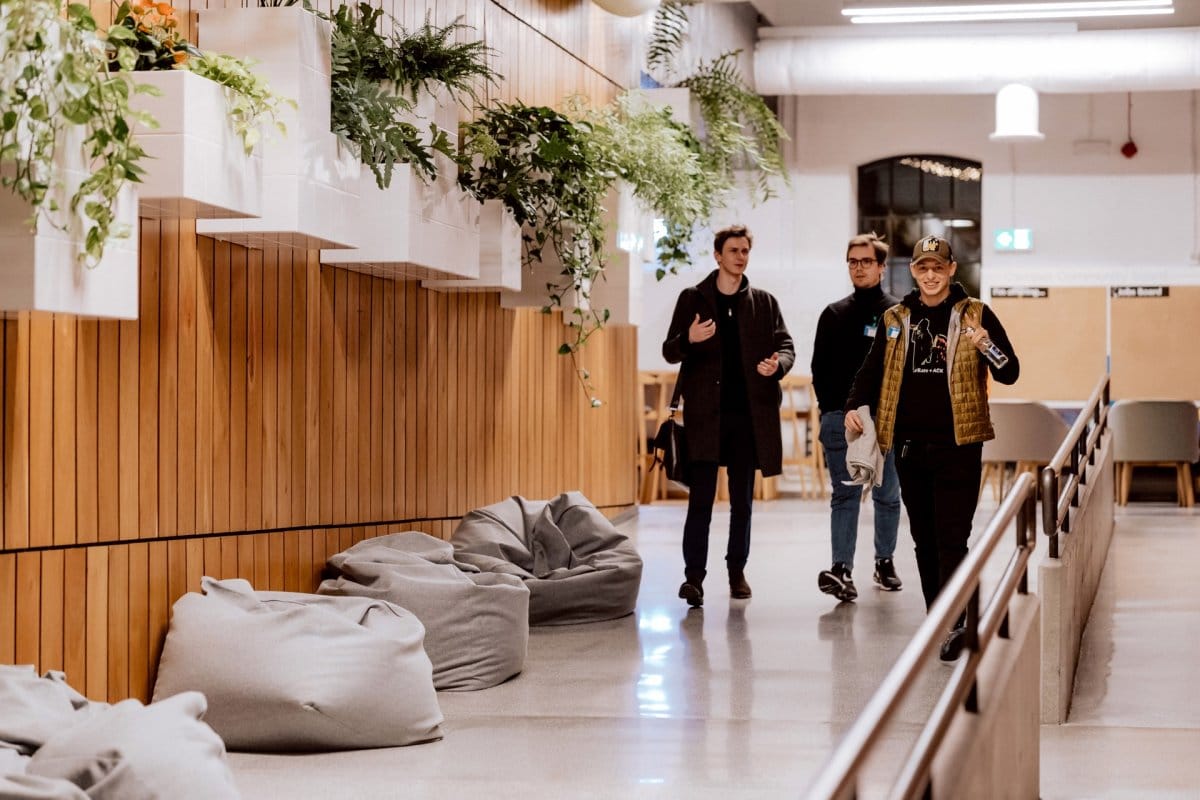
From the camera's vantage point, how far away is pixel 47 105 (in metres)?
3.28

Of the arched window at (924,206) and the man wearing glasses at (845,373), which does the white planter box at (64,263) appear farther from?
the arched window at (924,206)

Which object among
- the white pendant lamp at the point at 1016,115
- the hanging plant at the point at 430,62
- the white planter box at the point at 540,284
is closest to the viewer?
the hanging plant at the point at 430,62

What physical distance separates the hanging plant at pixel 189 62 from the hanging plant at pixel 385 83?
51 centimetres

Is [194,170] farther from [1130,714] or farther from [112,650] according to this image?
[1130,714]

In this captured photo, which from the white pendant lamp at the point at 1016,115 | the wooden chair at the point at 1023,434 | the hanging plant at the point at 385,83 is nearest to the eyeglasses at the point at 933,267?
the hanging plant at the point at 385,83

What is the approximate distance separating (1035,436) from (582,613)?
738cm

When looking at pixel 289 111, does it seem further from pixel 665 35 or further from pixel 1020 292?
pixel 1020 292

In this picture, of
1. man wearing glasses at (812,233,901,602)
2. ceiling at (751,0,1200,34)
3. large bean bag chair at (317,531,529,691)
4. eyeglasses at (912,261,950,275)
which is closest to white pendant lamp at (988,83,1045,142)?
ceiling at (751,0,1200,34)

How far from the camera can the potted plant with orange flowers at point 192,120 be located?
3859 millimetres

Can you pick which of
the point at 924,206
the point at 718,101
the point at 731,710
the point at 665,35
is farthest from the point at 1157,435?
the point at 731,710

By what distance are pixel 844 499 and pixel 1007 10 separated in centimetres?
634

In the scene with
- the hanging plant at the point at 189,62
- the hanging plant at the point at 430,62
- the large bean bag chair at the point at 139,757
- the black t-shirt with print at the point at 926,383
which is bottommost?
the large bean bag chair at the point at 139,757

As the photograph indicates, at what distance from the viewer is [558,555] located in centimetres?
632

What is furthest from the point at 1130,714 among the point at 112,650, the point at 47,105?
the point at 47,105
